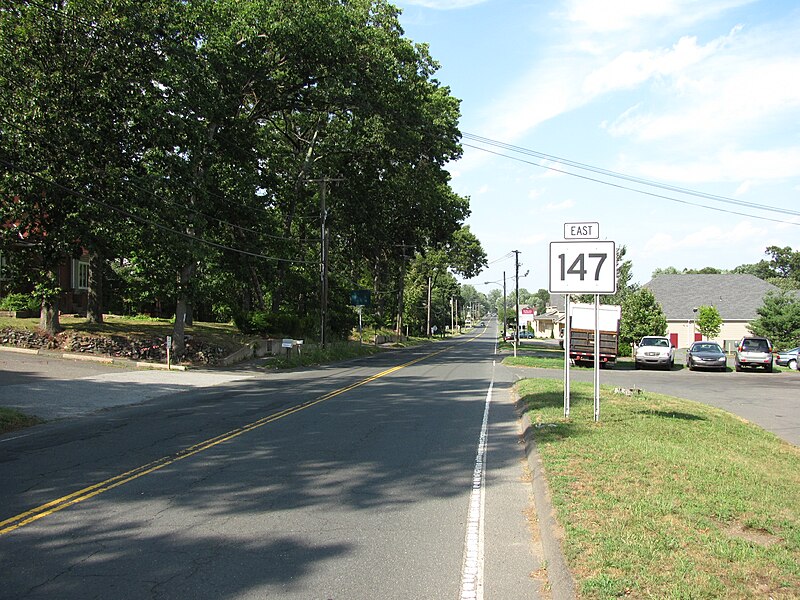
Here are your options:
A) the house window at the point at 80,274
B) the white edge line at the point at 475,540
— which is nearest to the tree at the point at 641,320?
the house window at the point at 80,274

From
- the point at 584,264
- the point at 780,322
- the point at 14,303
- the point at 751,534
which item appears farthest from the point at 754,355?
the point at 14,303

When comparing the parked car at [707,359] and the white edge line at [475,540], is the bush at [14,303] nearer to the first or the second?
the white edge line at [475,540]

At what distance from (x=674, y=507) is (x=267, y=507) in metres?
3.95

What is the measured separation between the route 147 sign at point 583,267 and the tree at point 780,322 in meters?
39.2

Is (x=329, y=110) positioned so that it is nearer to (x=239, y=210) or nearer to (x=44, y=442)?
(x=239, y=210)

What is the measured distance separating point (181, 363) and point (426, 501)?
74.6ft

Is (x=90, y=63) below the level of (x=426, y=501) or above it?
above

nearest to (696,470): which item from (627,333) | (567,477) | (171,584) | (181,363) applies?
(567,477)

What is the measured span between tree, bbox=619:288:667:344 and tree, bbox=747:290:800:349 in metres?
8.76

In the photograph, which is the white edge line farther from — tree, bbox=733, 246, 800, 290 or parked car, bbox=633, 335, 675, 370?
tree, bbox=733, 246, 800, 290

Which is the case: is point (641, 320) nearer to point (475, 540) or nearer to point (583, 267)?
point (583, 267)

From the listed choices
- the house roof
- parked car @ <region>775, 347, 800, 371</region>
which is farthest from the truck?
the house roof

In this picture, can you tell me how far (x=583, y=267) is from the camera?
412 inches

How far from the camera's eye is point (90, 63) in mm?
23344
